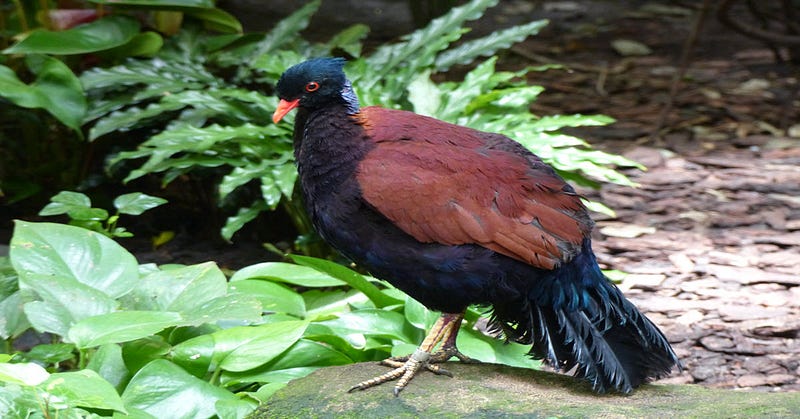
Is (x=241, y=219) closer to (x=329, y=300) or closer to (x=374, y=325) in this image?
(x=329, y=300)

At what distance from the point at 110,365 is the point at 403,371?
90 cm

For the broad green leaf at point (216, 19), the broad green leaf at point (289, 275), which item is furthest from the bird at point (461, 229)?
the broad green leaf at point (216, 19)

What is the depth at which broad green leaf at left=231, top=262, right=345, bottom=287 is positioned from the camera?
13.0 ft

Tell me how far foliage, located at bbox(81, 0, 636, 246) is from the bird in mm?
1277

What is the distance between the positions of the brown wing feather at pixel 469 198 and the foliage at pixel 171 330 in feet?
2.07

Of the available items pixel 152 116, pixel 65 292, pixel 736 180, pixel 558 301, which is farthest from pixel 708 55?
pixel 65 292

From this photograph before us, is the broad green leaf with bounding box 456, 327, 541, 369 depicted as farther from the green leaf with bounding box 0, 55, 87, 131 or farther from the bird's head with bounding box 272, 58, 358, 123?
the green leaf with bounding box 0, 55, 87, 131

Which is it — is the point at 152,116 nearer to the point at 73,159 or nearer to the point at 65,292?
the point at 73,159

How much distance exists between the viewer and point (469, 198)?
2959mm

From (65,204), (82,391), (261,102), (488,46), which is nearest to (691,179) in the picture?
(488,46)

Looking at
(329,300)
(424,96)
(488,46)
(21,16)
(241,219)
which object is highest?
(21,16)

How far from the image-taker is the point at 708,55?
831 cm

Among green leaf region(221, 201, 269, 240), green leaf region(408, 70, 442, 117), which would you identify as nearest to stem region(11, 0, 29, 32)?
green leaf region(221, 201, 269, 240)

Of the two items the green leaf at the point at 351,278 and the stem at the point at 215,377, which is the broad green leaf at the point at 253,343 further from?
the green leaf at the point at 351,278
